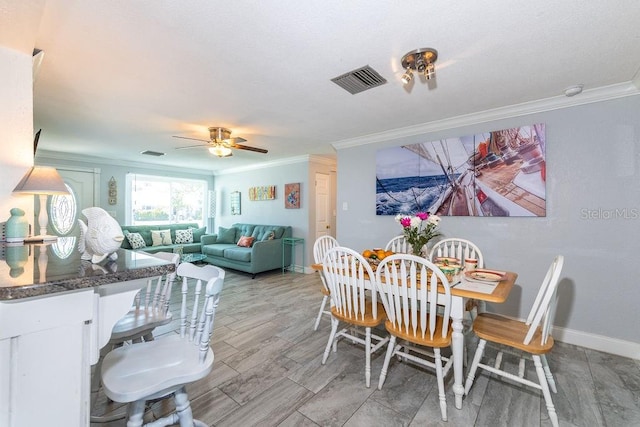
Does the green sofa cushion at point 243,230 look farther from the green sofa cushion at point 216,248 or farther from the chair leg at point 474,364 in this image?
the chair leg at point 474,364

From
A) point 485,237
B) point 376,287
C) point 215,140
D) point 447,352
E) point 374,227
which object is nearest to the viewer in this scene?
point 376,287

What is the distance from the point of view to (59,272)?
2.99 ft

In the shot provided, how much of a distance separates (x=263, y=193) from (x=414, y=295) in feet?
16.2

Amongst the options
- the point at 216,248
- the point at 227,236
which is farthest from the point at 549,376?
the point at 227,236

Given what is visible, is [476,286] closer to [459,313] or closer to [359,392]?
[459,313]

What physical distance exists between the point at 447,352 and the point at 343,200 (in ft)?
8.23

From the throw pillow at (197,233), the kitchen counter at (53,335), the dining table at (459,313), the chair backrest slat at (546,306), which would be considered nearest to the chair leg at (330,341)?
the dining table at (459,313)

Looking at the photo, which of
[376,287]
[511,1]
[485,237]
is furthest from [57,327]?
[485,237]

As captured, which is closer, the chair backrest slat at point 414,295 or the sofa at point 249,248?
the chair backrest slat at point 414,295

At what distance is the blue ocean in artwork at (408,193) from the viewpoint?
3.27m

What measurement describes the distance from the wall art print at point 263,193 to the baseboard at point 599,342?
4.98 metres

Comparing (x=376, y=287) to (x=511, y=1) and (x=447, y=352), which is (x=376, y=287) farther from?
(x=511, y=1)

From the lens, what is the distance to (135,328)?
1.47 metres

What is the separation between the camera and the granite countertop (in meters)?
0.76
